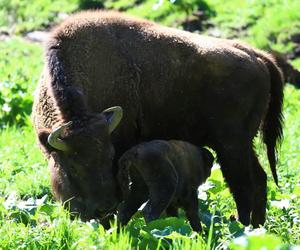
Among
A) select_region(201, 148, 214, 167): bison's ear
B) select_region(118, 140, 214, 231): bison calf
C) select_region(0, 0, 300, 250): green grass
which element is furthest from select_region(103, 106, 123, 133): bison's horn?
select_region(201, 148, 214, 167): bison's ear

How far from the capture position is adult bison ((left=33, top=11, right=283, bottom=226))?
22.1 feet

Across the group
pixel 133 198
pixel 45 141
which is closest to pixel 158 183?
pixel 133 198

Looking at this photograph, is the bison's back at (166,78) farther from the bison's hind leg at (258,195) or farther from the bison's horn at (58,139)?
the bison's horn at (58,139)

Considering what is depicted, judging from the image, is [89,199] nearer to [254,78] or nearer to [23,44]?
[254,78]

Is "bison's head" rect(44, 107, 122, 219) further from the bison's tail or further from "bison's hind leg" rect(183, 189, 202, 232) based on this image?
the bison's tail

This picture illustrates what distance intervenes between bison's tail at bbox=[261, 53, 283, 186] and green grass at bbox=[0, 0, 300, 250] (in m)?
0.27

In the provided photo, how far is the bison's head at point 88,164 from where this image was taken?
231 inches

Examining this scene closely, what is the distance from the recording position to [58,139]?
19.5 ft

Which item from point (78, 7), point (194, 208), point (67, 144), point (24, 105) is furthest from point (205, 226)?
point (78, 7)

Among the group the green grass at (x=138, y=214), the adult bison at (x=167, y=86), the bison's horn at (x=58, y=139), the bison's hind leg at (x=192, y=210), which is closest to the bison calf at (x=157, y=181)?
the bison's hind leg at (x=192, y=210)

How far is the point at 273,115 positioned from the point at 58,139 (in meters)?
2.73

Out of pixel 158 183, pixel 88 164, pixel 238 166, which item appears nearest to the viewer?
pixel 88 164

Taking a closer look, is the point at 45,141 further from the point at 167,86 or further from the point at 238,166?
the point at 238,166

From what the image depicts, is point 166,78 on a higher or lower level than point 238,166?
higher
